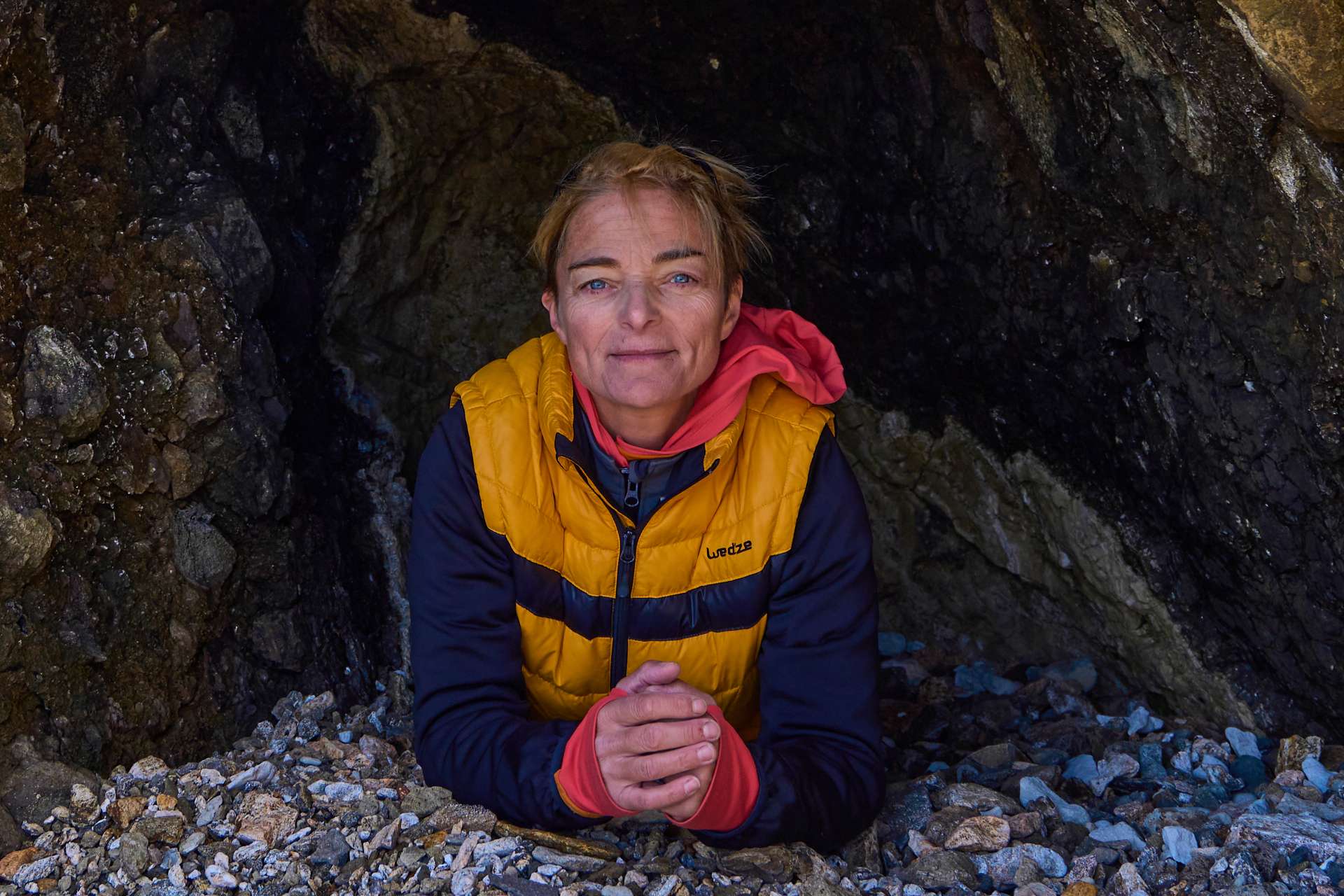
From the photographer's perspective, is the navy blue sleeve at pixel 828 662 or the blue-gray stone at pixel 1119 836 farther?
the blue-gray stone at pixel 1119 836

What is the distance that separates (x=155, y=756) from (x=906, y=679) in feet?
7.50

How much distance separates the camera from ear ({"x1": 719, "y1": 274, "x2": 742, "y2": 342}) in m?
2.79

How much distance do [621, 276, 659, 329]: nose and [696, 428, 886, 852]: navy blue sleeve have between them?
0.51 metres

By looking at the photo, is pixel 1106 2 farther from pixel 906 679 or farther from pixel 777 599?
pixel 906 679

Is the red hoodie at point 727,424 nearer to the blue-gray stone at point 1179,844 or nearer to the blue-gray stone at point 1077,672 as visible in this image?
the blue-gray stone at point 1179,844

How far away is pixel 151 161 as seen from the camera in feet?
10.4

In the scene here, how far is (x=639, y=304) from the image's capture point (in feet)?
8.42

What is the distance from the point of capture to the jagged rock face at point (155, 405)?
2793mm

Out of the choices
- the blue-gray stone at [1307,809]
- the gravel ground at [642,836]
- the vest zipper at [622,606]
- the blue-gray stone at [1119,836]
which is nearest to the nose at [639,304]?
the vest zipper at [622,606]

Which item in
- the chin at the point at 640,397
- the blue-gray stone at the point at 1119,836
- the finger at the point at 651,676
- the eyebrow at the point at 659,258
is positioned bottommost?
the blue-gray stone at the point at 1119,836

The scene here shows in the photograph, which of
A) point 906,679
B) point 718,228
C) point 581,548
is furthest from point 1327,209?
point 906,679

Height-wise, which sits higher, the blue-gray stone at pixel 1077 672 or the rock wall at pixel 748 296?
the rock wall at pixel 748 296

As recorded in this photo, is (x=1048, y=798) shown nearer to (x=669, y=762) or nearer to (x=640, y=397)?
(x=669, y=762)

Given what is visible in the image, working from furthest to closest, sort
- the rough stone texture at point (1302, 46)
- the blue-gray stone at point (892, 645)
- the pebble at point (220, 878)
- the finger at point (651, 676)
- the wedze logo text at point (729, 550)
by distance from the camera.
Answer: the blue-gray stone at point (892, 645) → the wedze logo text at point (729, 550) → the pebble at point (220, 878) → the finger at point (651, 676) → the rough stone texture at point (1302, 46)
